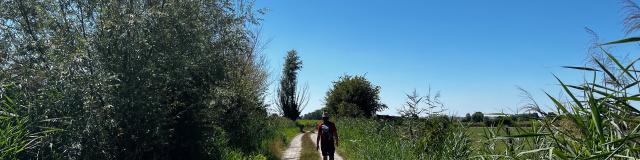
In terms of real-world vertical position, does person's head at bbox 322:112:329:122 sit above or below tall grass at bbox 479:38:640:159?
above

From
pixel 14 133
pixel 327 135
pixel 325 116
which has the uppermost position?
pixel 325 116

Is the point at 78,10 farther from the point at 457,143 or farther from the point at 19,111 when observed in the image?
the point at 457,143

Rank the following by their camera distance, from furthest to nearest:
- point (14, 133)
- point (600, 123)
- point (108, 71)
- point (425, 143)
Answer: point (425, 143) → point (108, 71) → point (14, 133) → point (600, 123)

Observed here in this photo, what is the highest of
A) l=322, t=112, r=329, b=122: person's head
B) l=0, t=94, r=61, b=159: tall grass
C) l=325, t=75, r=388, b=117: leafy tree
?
l=325, t=75, r=388, b=117: leafy tree

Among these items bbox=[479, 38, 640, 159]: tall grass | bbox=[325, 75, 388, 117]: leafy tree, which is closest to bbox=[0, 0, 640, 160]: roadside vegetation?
bbox=[479, 38, 640, 159]: tall grass

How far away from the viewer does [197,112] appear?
11328mm

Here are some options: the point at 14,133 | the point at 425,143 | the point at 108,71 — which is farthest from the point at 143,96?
the point at 425,143

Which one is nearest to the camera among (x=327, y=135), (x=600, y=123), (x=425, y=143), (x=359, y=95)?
(x=600, y=123)

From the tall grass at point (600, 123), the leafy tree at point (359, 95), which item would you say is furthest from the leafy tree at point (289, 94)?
the tall grass at point (600, 123)

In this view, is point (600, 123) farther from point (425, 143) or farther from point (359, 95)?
point (359, 95)

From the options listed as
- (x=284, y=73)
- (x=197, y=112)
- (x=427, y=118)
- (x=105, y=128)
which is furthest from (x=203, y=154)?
(x=284, y=73)

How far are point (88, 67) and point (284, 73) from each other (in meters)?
51.1

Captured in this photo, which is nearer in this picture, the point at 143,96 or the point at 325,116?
the point at 143,96

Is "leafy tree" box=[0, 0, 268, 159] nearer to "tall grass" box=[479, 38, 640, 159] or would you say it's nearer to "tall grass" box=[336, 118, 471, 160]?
"tall grass" box=[336, 118, 471, 160]
